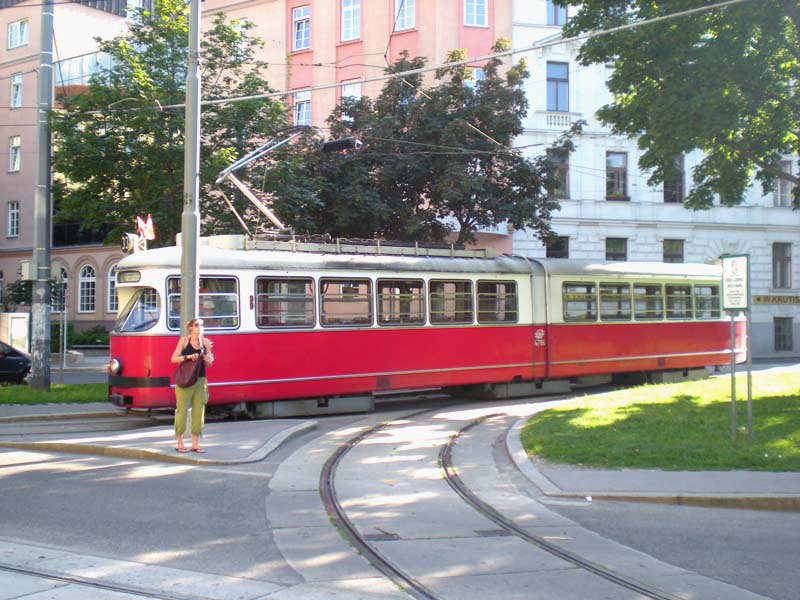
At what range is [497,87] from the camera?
25.6m

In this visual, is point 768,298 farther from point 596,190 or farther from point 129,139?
point 129,139

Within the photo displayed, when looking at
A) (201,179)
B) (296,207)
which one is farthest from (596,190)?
(201,179)

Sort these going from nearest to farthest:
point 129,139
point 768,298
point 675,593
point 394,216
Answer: point 675,593 < point 129,139 < point 394,216 < point 768,298

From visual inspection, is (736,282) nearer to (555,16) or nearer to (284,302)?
(284,302)

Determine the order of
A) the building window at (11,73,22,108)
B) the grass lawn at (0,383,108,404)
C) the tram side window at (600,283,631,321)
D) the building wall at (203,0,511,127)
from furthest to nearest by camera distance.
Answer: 1. the building window at (11,73,22,108)
2. the building wall at (203,0,511,127)
3. the tram side window at (600,283,631,321)
4. the grass lawn at (0,383,108,404)

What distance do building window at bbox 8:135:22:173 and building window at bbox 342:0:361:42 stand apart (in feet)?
70.9

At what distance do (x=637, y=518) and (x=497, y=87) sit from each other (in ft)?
63.8

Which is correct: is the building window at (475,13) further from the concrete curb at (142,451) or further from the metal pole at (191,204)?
the concrete curb at (142,451)

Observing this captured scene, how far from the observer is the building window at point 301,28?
116ft

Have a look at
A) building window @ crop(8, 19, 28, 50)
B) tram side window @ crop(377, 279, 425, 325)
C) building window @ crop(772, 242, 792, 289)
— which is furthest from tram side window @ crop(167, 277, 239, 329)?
building window @ crop(8, 19, 28, 50)

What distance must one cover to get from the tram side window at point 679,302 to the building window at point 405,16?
16207 mm

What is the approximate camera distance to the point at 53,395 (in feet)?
58.2

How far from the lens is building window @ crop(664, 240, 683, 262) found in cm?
3769

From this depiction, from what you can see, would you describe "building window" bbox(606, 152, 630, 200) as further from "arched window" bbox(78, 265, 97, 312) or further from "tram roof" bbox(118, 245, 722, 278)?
"arched window" bbox(78, 265, 97, 312)
